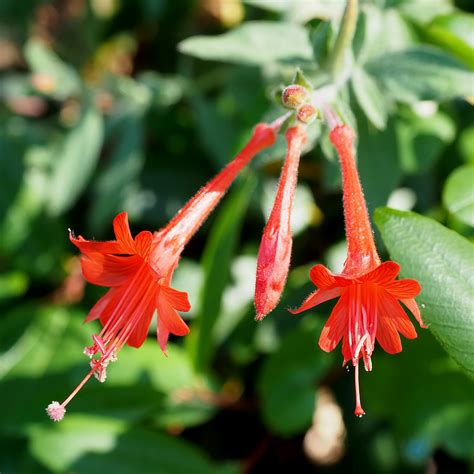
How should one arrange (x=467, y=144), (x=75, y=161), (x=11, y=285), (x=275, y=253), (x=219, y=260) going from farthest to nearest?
1. (x=11, y=285)
2. (x=75, y=161)
3. (x=467, y=144)
4. (x=219, y=260)
5. (x=275, y=253)

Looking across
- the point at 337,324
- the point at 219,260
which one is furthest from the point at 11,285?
the point at 337,324

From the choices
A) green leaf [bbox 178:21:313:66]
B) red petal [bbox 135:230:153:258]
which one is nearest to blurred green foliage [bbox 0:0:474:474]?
green leaf [bbox 178:21:313:66]

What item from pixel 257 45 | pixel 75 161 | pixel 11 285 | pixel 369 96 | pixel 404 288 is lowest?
pixel 11 285

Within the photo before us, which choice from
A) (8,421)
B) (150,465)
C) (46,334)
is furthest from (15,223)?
(150,465)

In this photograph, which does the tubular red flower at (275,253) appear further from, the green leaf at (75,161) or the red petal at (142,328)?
the green leaf at (75,161)

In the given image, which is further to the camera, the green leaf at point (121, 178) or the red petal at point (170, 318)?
the green leaf at point (121, 178)

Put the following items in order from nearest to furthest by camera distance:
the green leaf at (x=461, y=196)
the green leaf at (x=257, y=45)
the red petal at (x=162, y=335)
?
1. the red petal at (x=162, y=335)
2. the green leaf at (x=461, y=196)
3. the green leaf at (x=257, y=45)

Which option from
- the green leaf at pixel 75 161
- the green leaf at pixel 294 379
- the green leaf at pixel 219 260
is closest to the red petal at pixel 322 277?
the green leaf at pixel 219 260

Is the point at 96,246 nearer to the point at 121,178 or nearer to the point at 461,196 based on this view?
the point at 461,196

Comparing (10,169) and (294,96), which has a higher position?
(294,96)
